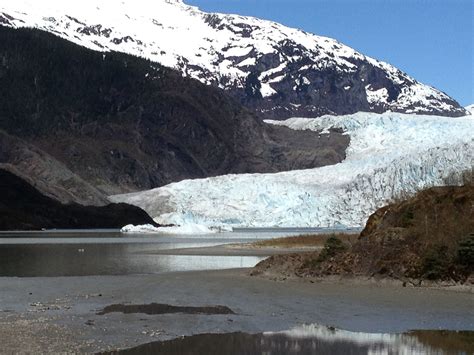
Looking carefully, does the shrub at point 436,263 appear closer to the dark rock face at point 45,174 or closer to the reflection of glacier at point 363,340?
the reflection of glacier at point 363,340

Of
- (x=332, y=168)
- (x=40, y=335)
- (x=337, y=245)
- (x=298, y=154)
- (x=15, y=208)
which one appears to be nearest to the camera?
(x=40, y=335)

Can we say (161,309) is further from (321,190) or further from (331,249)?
(321,190)

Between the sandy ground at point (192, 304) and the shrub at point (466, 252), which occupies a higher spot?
the shrub at point (466, 252)

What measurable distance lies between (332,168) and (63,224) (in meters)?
39.7

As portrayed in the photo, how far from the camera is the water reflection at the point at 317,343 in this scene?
13.0 metres

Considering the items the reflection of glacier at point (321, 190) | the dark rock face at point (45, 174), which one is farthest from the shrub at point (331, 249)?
the dark rock face at point (45, 174)

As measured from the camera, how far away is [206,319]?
1644 centimetres

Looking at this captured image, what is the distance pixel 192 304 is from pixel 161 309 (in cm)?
120

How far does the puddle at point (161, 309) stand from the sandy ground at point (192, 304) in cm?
36

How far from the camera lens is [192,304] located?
62.8 ft

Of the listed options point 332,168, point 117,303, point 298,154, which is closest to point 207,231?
point 332,168

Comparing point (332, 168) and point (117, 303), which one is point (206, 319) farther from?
point (332, 168)

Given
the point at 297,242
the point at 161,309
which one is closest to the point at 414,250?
the point at 161,309

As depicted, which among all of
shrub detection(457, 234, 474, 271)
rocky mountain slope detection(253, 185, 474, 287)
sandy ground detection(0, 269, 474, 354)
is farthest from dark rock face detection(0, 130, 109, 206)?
shrub detection(457, 234, 474, 271)
